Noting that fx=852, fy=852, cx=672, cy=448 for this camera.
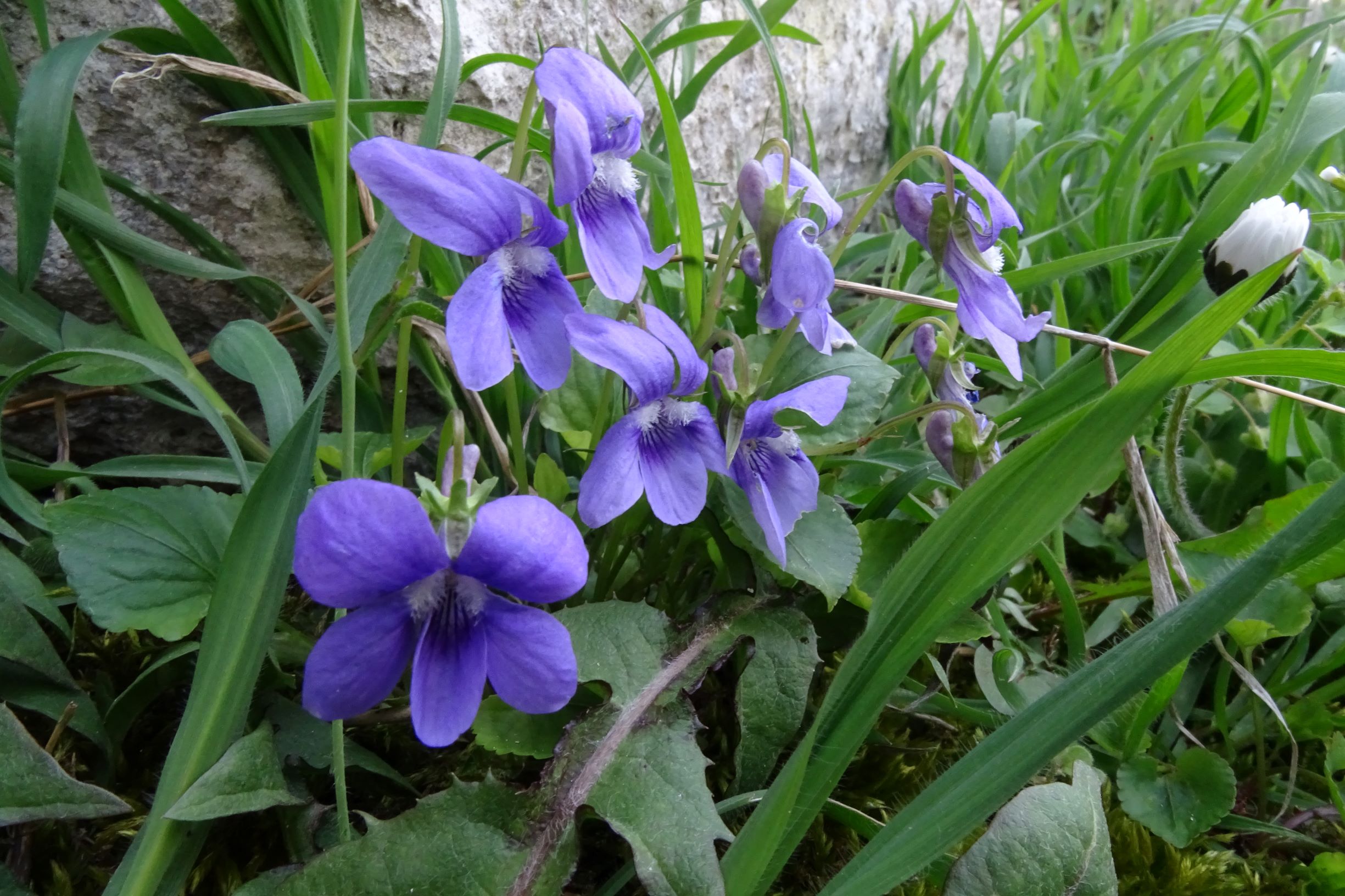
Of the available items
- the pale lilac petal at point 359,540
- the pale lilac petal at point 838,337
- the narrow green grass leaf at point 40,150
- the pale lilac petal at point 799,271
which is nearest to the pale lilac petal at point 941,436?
the pale lilac petal at point 838,337

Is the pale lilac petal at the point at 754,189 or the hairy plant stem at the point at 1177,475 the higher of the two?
the pale lilac petal at the point at 754,189

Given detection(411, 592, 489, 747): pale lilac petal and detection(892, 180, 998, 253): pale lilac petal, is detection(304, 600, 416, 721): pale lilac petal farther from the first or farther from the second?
detection(892, 180, 998, 253): pale lilac petal

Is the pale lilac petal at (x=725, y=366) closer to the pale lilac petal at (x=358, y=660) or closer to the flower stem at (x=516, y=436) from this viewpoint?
the flower stem at (x=516, y=436)

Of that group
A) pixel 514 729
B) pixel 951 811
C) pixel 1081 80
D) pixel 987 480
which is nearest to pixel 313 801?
pixel 514 729

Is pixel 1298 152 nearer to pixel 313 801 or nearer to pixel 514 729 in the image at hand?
pixel 514 729

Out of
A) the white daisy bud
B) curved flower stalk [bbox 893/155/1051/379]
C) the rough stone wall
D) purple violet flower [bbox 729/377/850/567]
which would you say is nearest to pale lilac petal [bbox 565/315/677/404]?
purple violet flower [bbox 729/377/850/567]

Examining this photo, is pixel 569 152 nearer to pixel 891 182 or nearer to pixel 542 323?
pixel 542 323


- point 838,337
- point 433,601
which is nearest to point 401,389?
point 433,601
